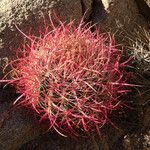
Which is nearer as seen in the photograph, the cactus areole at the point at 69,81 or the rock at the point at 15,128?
the cactus areole at the point at 69,81

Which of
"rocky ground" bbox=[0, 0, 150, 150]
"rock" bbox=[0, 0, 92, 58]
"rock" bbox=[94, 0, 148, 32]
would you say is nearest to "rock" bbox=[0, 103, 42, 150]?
"rocky ground" bbox=[0, 0, 150, 150]

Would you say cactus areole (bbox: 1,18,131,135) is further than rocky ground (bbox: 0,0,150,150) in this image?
No

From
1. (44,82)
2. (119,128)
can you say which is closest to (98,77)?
(44,82)

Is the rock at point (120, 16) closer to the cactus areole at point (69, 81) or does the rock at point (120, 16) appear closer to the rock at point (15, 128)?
the cactus areole at point (69, 81)

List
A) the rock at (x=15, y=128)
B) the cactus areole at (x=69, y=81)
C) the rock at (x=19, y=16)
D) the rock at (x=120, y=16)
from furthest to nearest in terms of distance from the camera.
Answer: the rock at (x=120, y=16), the rock at (x=19, y=16), the rock at (x=15, y=128), the cactus areole at (x=69, y=81)

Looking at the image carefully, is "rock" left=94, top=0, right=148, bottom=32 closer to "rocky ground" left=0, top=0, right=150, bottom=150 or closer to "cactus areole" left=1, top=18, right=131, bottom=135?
"rocky ground" left=0, top=0, right=150, bottom=150

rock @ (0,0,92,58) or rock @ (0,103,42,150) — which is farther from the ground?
rock @ (0,0,92,58)

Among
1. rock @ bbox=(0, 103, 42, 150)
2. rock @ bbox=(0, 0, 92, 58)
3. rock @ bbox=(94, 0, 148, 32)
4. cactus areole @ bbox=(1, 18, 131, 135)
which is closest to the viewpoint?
cactus areole @ bbox=(1, 18, 131, 135)

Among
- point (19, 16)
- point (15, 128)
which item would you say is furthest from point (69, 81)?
point (19, 16)

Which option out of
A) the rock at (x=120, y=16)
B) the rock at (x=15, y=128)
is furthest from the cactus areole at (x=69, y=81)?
the rock at (x=120, y=16)
